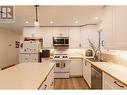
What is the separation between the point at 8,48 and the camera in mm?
9219

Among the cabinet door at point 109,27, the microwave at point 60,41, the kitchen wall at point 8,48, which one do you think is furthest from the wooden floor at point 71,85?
the kitchen wall at point 8,48

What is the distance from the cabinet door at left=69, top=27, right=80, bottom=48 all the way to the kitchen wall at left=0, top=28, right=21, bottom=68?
3.46 meters

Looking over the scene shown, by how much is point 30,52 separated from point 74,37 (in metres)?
2.01

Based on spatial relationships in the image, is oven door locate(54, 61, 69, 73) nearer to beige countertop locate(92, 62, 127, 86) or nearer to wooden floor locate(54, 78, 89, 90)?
wooden floor locate(54, 78, 89, 90)

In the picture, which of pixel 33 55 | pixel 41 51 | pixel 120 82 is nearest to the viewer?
pixel 120 82

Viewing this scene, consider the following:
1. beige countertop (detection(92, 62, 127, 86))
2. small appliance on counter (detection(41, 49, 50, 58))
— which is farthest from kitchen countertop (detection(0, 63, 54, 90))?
small appliance on counter (detection(41, 49, 50, 58))

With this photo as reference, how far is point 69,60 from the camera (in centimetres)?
657

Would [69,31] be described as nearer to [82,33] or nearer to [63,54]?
[82,33]

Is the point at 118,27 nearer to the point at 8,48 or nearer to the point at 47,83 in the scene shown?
the point at 47,83

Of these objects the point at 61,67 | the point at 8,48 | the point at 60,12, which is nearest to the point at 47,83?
the point at 60,12

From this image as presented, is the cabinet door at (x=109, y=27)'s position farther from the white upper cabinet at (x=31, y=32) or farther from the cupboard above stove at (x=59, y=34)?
the white upper cabinet at (x=31, y=32)

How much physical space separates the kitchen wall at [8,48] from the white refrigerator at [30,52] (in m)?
2.19
